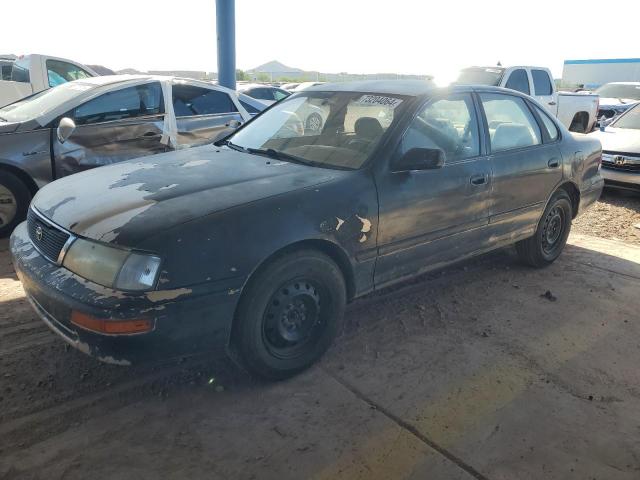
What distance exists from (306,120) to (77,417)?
2427 mm

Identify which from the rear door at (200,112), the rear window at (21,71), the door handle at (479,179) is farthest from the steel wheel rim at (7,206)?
the rear window at (21,71)

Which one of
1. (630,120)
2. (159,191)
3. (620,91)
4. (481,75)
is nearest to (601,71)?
(620,91)

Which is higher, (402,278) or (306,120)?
(306,120)

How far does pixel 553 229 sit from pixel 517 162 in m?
1.15

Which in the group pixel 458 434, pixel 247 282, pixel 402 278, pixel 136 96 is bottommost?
pixel 458 434

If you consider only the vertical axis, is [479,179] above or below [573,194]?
above

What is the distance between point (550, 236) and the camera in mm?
4926

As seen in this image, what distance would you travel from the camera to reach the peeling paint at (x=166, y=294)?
92.7 inches

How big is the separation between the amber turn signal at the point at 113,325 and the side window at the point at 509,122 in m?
2.87

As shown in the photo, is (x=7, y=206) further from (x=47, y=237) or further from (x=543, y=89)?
(x=543, y=89)

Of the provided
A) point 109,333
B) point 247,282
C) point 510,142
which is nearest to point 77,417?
point 109,333

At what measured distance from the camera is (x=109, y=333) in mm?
2350

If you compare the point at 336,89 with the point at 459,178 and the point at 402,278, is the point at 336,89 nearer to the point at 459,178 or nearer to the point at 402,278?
the point at 459,178

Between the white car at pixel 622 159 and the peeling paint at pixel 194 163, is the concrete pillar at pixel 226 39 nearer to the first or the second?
the peeling paint at pixel 194 163
